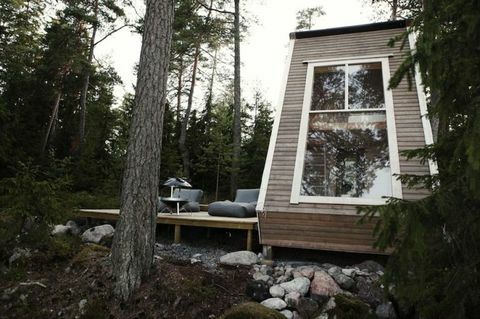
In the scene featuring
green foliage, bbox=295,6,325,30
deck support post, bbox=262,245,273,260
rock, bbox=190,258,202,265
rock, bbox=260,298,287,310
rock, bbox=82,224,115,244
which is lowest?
rock, bbox=260,298,287,310

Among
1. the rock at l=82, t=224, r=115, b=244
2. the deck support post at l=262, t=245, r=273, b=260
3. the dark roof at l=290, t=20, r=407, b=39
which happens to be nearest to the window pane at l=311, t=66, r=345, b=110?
the dark roof at l=290, t=20, r=407, b=39

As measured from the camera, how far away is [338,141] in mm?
5418

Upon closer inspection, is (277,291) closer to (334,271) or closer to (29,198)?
(334,271)

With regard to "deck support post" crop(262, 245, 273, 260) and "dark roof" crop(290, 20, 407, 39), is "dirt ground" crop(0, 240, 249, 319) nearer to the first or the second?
"deck support post" crop(262, 245, 273, 260)

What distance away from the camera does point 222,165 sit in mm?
13727

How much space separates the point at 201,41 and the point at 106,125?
18.1ft

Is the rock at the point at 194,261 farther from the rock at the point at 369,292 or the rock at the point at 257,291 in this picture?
the rock at the point at 369,292

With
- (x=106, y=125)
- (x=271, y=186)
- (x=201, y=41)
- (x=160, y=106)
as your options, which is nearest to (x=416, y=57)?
(x=160, y=106)

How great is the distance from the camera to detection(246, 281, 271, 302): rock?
377 cm

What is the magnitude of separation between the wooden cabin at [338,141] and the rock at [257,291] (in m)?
1.21

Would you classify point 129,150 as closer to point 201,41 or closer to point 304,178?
point 304,178

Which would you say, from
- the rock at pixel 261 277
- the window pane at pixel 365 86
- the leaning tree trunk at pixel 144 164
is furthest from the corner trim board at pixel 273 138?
the leaning tree trunk at pixel 144 164

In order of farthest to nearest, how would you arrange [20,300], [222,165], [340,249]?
[222,165] → [340,249] → [20,300]

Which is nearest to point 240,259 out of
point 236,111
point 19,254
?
point 19,254
